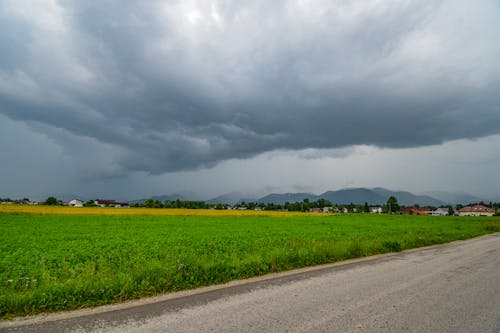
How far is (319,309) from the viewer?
553 cm

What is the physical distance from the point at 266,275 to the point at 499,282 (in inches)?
270

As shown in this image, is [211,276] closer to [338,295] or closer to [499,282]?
[338,295]

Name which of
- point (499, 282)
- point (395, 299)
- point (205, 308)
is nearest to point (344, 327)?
point (395, 299)

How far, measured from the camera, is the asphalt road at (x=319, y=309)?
4.73 metres

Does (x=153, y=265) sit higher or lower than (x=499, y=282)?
higher

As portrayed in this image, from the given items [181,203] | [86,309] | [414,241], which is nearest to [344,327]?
[86,309]

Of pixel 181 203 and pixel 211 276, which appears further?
pixel 181 203

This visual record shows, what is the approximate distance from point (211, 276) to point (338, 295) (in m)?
3.55

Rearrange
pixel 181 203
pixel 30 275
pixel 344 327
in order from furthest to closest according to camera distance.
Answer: pixel 181 203 → pixel 30 275 → pixel 344 327

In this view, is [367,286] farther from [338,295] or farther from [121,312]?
[121,312]

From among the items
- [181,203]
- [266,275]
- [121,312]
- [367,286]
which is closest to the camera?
[121,312]

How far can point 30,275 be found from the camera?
25.8 feet

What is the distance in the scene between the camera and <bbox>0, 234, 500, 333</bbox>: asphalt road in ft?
15.5

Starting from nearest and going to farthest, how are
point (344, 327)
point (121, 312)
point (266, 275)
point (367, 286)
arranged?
point (344, 327)
point (121, 312)
point (367, 286)
point (266, 275)
